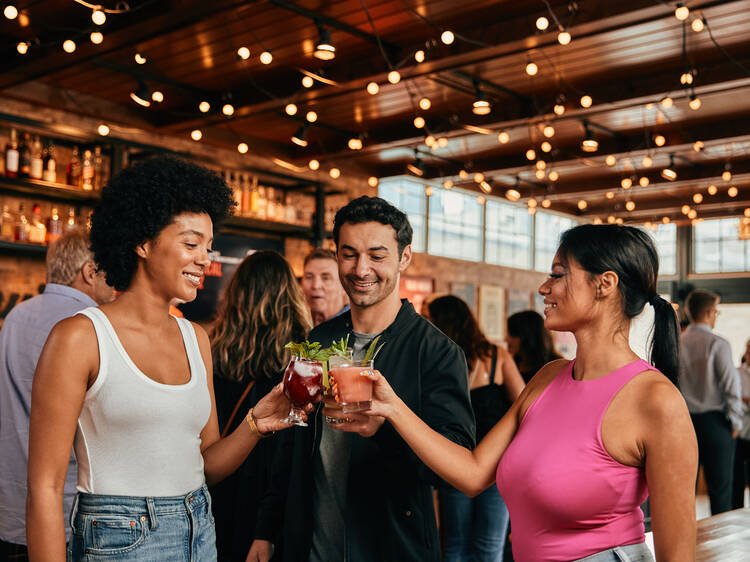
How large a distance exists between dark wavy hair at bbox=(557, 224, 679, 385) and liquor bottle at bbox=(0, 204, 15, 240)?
520cm

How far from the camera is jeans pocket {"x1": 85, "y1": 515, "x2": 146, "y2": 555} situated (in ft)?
5.00

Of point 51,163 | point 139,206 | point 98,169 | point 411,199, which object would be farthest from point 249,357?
point 411,199

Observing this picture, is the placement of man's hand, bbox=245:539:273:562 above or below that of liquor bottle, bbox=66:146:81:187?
below

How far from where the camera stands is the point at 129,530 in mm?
1536

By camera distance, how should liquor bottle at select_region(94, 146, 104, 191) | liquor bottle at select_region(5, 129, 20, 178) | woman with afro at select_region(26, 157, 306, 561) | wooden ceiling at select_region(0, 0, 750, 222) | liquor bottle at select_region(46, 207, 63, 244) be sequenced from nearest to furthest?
woman with afro at select_region(26, 157, 306, 561) → wooden ceiling at select_region(0, 0, 750, 222) → liquor bottle at select_region(5, 129, 20, 178) → liquor bottle at select_region(46, 207, 63, 244) → liquor bottle at select_region(94, 146, 104, 191)

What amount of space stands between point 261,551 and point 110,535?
73 centimetres

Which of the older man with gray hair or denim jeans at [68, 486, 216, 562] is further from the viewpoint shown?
the older man with gray hair

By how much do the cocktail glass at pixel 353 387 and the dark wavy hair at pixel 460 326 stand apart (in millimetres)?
2596

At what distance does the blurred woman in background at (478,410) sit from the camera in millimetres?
4031

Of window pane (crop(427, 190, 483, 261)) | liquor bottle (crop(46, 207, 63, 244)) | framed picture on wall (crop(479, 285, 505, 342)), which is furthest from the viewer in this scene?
framed picture on wall (crop(479, 285, 505, 342))

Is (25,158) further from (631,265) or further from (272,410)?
(631,265)

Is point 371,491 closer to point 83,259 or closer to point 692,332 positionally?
point 83,259

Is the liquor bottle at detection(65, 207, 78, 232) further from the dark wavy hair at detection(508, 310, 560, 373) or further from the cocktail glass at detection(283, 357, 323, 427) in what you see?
the cocktail glass at detection(283, 357, 323, 427)

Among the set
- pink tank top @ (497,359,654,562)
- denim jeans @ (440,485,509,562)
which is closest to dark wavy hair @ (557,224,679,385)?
pink tank top @ (497,359,654,562)
